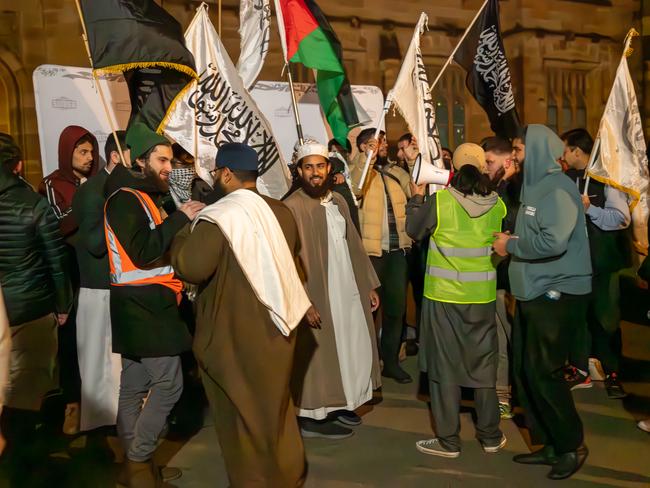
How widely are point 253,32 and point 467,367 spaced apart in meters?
3.50

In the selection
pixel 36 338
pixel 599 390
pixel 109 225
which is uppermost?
pixel 109 225

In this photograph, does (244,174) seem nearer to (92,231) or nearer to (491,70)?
(92,231)

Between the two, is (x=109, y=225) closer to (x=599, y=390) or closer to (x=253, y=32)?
(x=253, y=32)

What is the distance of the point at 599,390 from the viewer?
6707 mm

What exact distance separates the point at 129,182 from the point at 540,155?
2.52 metres

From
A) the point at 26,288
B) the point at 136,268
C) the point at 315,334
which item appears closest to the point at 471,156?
the point at 315,334

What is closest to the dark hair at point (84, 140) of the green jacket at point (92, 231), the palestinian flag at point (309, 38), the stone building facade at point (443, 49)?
the green jacket at point (92, 231)

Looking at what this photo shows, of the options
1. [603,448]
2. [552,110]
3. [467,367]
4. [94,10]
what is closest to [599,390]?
[603,448]

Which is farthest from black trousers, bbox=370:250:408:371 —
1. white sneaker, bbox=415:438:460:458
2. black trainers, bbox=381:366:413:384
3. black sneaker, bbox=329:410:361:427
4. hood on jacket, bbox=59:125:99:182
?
hood on jacket, bbox=59:125:99:182

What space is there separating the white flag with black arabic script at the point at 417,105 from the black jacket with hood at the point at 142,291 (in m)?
2.76

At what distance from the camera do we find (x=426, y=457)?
16.8 feet

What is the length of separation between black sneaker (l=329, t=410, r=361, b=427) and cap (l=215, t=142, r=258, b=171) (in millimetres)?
2593

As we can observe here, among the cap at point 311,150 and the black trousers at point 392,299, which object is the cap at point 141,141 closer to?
the cap at point 311,150

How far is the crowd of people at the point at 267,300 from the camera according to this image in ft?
13.0
